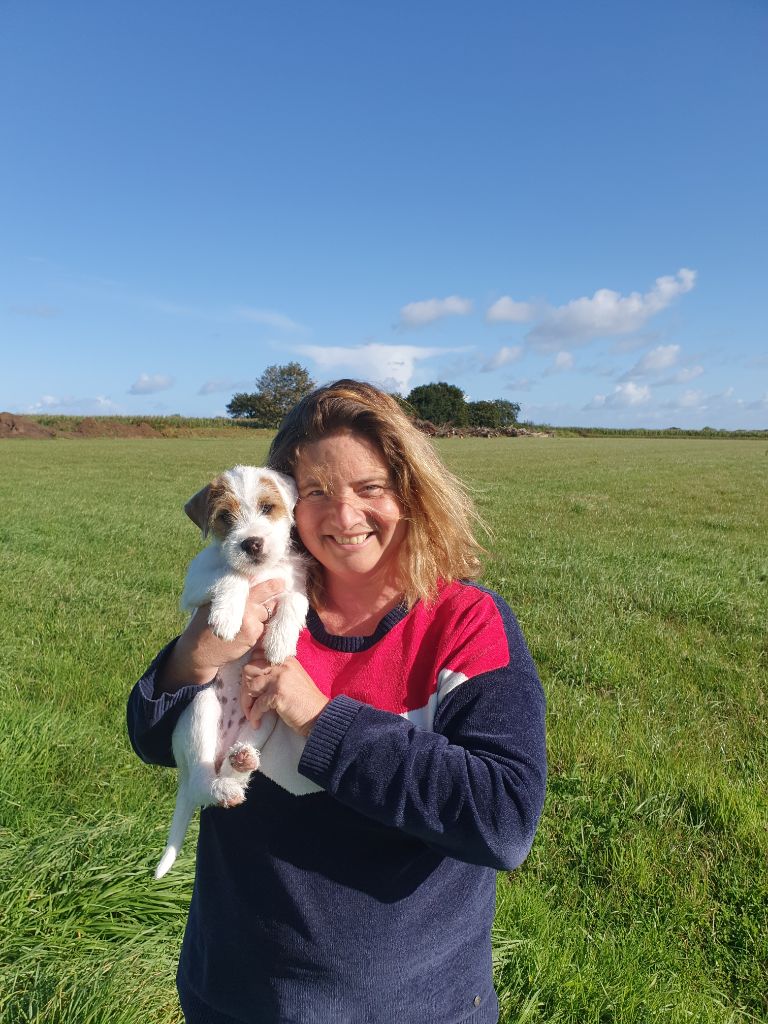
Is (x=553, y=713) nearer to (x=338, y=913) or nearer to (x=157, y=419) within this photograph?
(x=338, y=913)

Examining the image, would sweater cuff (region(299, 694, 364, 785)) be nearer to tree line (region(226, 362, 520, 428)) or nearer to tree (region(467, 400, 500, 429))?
tree line (region(226, 362, 520, 428))

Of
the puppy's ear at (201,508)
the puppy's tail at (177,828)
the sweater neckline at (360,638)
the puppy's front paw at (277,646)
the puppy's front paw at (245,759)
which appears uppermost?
the puppy's ear at (201,508)

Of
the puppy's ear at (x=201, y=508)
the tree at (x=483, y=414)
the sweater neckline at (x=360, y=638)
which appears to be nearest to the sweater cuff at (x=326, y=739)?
the sweater neckline at (x=360, y=638)

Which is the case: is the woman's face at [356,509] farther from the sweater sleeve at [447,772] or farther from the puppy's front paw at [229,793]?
the puppy's front paw at [229,793]

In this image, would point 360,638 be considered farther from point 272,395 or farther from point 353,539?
point 272,395

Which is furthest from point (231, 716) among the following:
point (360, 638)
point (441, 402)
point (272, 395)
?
point (441, 402)

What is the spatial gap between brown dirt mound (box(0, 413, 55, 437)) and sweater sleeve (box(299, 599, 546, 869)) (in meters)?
74.4

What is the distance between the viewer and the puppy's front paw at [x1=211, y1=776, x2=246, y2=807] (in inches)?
77.2

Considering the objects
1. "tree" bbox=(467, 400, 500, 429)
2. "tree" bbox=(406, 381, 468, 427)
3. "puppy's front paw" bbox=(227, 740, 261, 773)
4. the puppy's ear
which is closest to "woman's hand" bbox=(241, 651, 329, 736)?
"puppy's front paw" bbox=(227, 740, 261, 773)

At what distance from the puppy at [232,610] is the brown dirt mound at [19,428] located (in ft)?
240

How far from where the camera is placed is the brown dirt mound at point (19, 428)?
68.6m

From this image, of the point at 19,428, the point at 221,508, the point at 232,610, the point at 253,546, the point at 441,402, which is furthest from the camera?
the point at 441,402

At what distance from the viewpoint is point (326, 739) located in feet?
5.34

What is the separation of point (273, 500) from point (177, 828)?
1.08 meters
